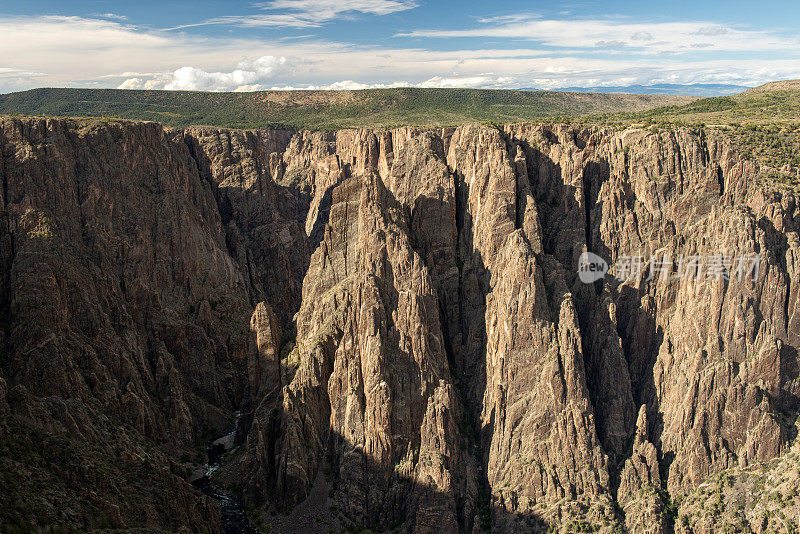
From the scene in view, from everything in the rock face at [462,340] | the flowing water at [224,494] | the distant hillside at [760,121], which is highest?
the distant hillside at [760,121]

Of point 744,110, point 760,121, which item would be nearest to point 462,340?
point 760,121

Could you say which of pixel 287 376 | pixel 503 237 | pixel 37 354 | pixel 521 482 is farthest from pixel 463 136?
pixel 37 354
